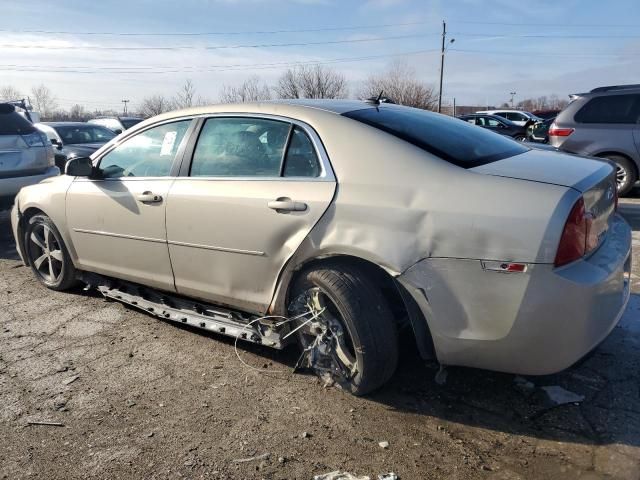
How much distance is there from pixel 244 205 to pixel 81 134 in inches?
467

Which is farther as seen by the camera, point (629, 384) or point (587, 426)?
point (629, 384)

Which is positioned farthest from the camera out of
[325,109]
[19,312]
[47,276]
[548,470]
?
[47,276]

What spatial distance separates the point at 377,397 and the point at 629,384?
1.40 m

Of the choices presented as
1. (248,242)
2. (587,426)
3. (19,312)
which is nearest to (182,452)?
(248,242)

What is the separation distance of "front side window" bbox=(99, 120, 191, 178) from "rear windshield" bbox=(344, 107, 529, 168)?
1.33 m

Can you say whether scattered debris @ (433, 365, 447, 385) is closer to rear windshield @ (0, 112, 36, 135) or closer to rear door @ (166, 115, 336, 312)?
rear door @ (166, 115, 336, 312)

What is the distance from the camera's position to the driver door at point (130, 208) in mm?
3680

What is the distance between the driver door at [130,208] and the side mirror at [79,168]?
0.09 meters

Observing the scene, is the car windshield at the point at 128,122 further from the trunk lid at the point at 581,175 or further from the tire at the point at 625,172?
the trunk lid at the point at 581,175

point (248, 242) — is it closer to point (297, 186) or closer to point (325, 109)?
point (297, 186)

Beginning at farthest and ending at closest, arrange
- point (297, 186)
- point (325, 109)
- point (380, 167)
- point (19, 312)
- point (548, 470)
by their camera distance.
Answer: point (19, 312) < point (325, 109) < point (297, 186) < point (380, 167) < point (548, 470)

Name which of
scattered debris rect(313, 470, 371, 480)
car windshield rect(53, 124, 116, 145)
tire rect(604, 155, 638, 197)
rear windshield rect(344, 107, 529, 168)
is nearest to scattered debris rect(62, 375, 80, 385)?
scattered debris rect(313, 470, 371, 480)

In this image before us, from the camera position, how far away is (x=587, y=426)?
2668 millimetres

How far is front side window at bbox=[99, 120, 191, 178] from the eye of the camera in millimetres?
3744
